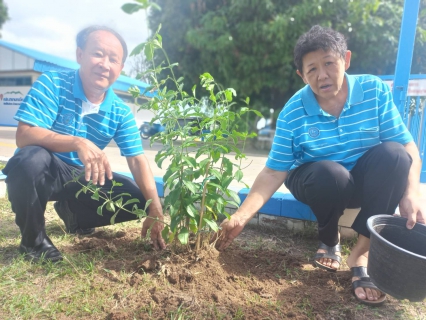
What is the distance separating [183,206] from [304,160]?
0.79m

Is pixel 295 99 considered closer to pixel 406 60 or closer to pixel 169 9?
pixel 406 60

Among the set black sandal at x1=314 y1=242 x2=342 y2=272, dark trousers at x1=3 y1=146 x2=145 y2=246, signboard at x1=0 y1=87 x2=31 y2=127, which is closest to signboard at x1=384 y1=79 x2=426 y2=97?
black sandal at x1=314 y1=242 x2=342 y2=272

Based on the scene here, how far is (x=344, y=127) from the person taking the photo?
1.90 m

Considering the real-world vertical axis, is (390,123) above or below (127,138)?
above

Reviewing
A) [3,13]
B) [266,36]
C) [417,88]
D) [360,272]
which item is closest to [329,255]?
[360,272]

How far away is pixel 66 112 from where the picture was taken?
198cm

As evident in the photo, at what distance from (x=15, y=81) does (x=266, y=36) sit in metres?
13.5

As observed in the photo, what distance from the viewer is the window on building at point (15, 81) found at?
1708 cm

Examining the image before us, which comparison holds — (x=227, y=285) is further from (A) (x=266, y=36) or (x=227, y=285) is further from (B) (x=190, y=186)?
(A) (x=266, y=36)

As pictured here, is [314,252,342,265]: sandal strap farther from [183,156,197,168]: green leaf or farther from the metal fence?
the metal fence

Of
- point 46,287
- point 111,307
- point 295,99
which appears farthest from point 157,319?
point 295,99

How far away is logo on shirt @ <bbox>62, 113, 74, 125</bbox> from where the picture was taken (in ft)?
6.48

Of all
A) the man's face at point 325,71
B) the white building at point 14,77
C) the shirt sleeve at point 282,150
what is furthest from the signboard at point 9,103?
the man's face at point 325,71

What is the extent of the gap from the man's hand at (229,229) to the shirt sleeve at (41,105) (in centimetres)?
107
